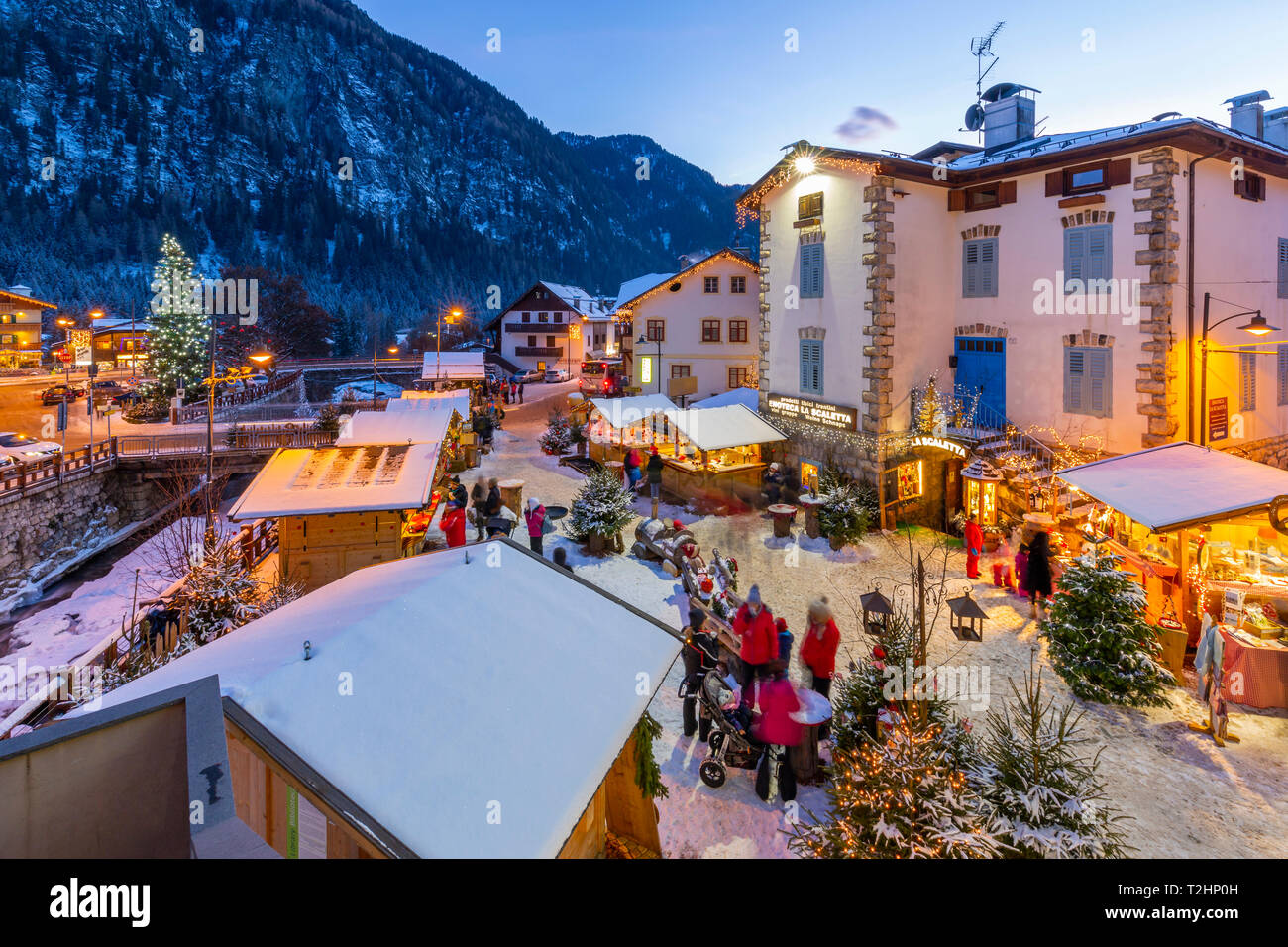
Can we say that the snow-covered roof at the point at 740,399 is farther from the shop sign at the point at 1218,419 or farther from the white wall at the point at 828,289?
the shop sign at the point at 1218,419

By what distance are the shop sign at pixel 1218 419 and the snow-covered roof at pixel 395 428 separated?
19.1m

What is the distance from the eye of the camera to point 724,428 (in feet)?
68.9

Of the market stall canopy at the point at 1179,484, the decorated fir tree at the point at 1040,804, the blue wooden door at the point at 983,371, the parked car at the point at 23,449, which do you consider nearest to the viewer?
the decorated fir tree at the point at 1040,804

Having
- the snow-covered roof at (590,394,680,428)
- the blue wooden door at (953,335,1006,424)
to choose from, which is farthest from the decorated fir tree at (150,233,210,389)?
the blue wooden door at (953,335,1006,424)

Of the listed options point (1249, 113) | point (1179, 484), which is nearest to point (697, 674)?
point (1179, 484)

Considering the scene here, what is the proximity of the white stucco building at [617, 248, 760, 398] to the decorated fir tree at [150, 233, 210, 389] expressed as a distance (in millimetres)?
28854

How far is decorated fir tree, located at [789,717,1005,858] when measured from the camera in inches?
201

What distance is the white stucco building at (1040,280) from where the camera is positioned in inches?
607

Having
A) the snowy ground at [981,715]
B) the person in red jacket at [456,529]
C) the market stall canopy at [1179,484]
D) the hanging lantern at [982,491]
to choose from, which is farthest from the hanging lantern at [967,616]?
the person in red jacket at [456,529]

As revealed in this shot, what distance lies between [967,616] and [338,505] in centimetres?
1185

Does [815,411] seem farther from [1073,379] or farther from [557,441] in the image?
[557,441]

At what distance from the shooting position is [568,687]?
4.87 meters

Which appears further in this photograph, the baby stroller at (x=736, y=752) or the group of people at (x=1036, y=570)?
the group of people at (x=1036, y=570)

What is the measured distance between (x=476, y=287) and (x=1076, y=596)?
153 meters
